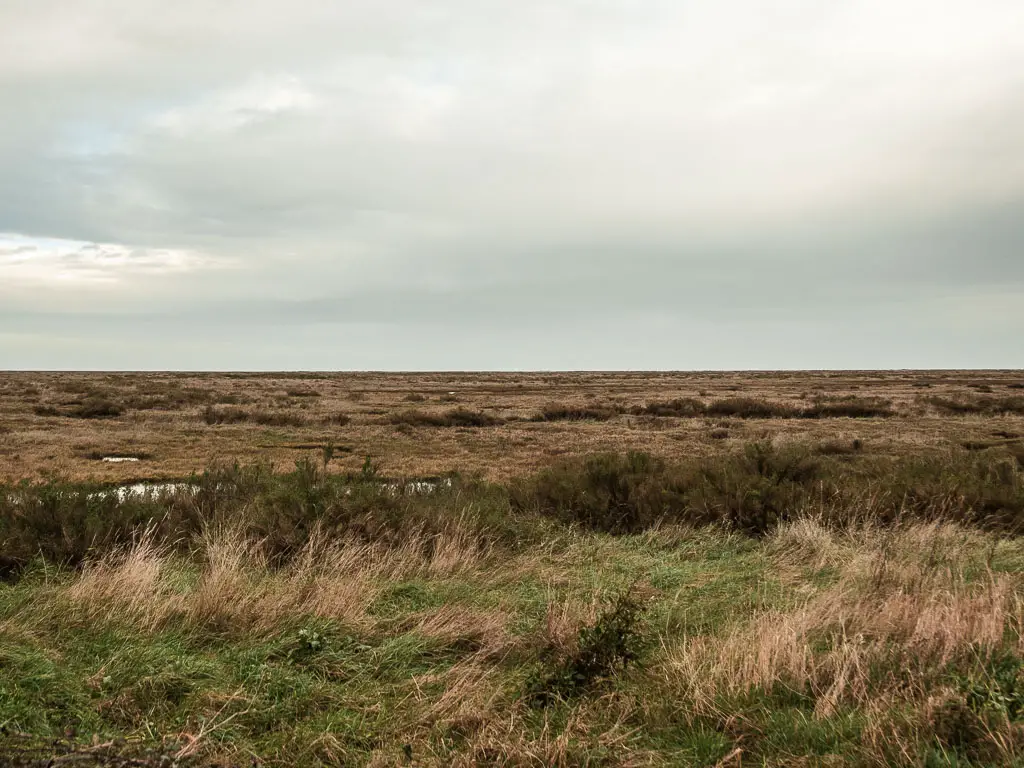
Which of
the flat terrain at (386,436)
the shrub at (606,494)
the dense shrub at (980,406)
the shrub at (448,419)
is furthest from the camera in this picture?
the dense shrub at (980,406)

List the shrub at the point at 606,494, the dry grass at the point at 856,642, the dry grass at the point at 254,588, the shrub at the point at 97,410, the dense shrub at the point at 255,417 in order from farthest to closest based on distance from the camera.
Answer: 1. the shrub at the point at 97,410
2. the dense shrub at the point at 255,417
3. the shrub at the point at 606,494
4. the dry grass at the point at 254,588
5. the dry grass at the point at 856,642

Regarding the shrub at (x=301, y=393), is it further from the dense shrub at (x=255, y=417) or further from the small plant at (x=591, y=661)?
the small plant at (x=591, y=661)

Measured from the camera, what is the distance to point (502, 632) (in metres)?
5.01

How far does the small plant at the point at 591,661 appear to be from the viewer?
4.12 metres

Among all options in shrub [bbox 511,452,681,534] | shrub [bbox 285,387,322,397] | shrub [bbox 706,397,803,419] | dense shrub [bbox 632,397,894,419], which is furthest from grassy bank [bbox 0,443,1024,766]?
shrub [bbox 285,387,322,397]

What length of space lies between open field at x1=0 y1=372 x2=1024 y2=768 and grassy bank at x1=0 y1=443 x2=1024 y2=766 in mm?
24

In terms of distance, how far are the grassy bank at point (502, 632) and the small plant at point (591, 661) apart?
0.02 metres

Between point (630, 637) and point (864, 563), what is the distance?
3.13 metres

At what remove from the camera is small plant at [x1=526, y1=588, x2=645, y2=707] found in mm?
4121

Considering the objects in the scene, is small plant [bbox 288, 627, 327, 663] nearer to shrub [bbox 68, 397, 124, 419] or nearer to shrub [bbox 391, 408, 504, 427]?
shrub [bbox 391, 408, 504, 427]

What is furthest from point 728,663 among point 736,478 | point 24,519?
point 24,519

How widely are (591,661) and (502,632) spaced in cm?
86

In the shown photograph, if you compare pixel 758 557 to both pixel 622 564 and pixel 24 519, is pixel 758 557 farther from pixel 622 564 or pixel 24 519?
pixel 24 519

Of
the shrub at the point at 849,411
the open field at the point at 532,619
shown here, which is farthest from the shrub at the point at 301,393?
the open field at the point at 532,619
